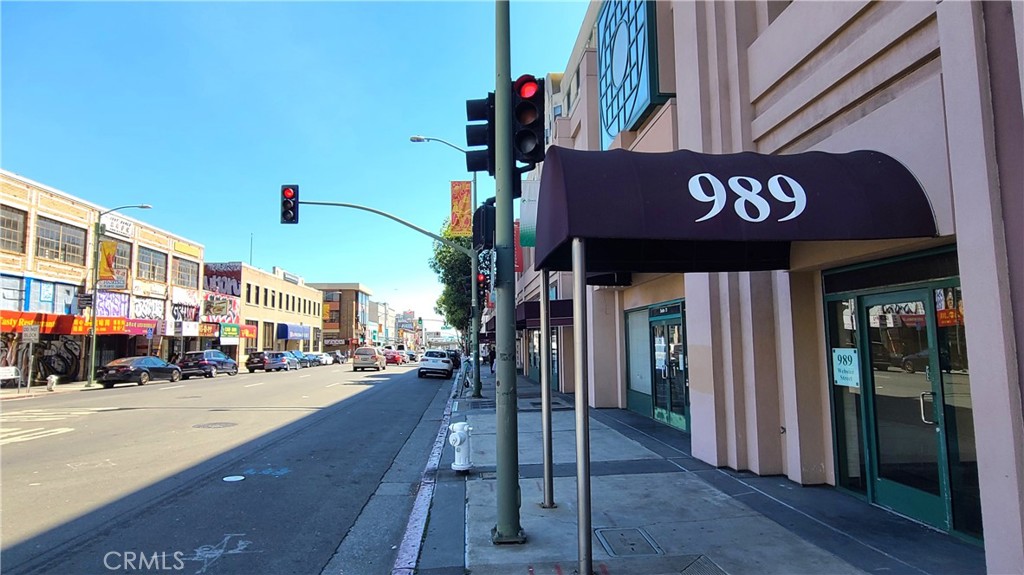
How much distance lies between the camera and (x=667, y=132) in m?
9.65

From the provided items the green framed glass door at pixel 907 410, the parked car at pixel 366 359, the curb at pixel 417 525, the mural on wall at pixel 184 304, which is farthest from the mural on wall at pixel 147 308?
the green framed glass door at pixel 907 410

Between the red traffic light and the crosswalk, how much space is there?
1148 centimetres

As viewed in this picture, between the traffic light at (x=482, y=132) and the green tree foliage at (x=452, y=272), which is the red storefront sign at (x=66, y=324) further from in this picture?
the traffic light at (x=482, y=132)

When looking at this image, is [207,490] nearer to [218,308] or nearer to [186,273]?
[186,273]

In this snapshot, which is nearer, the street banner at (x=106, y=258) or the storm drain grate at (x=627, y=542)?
the storm drain grate at (x=627, y=542)

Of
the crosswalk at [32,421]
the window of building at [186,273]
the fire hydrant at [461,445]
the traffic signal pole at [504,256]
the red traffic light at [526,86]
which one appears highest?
the window of building at [186,273]

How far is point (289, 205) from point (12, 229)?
19941 millimetres

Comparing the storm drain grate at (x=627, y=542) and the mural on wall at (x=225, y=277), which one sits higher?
the mural on wall at (x=225, y=277)

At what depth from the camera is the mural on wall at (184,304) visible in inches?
1485

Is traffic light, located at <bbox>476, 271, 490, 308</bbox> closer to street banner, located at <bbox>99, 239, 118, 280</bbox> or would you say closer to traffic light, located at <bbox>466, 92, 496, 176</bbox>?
traffic light, located at <bbox>466, 92, 496, 176</bbox>

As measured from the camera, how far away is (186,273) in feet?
132

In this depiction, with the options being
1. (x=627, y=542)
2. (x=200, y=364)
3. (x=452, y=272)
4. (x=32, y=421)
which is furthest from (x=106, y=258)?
(x=627, y=542)

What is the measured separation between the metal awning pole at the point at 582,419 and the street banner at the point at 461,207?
45.6 ft

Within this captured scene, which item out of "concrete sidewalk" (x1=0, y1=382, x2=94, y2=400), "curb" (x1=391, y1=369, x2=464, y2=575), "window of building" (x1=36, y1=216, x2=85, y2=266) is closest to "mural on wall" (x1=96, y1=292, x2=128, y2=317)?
"window of building" (x1=36, y1=216, x2=85, y2=266)
